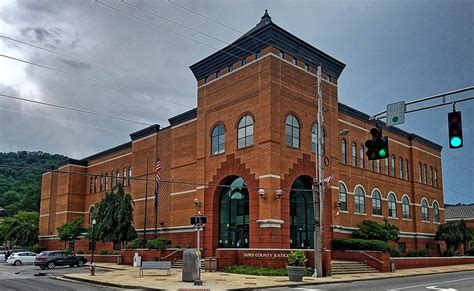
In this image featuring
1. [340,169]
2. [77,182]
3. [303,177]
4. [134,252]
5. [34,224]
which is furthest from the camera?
[34,224]

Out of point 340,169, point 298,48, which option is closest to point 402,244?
point 340,169

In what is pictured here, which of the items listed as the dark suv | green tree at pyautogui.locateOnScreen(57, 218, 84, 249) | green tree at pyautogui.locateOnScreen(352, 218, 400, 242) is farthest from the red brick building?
green tree at pyautogui.locateOnScreen(57, 218, 84, 249)

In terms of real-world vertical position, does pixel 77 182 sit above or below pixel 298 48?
below

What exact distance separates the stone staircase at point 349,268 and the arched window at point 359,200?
37.2 ft

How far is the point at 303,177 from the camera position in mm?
37938

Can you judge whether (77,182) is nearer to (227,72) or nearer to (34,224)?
(34,224)

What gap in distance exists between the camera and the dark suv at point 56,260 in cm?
4062

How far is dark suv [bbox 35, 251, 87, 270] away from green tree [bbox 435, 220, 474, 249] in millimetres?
37972

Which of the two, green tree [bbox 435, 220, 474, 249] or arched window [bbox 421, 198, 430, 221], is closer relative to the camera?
green tree [bbox 435, 220, 474, 249]

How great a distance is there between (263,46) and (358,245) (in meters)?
17.1

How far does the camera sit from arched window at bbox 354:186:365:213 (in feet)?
149

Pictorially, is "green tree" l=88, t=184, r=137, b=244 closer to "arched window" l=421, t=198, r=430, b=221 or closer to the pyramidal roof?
the pyramidal roof

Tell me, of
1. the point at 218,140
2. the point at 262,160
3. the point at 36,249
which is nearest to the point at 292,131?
the point at 262,160

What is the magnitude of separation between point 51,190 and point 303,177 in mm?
45353
